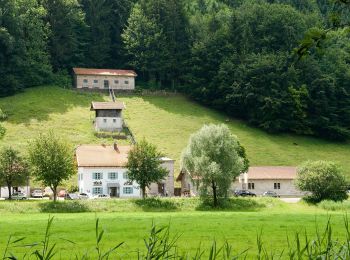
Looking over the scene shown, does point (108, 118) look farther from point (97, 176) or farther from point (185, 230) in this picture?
point (185, 230)

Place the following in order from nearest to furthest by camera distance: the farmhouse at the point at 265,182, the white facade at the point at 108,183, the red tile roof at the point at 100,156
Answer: the white facade at the point at 108,183 → the red tile roof at the point at 100,156 → the farmhouse at the point at 265,182

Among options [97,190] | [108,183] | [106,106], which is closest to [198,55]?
[106,106]

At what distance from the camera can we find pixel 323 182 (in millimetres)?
61531

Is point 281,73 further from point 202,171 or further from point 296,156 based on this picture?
point 202,171

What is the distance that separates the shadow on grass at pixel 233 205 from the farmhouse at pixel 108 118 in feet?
113

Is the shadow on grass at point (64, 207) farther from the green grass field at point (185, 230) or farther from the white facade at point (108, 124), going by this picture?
the white facade at point (108, 124)

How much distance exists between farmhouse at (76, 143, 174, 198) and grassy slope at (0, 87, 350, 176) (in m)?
→ 7.68

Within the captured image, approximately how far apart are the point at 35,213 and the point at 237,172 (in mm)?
19480

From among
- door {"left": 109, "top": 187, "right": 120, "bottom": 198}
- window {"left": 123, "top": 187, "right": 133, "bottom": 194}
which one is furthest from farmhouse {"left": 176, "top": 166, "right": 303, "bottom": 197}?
door {"left": 109, "top": 187, "right": 120, "bottom": 198}

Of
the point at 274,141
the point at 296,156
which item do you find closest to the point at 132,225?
the point at 296,156

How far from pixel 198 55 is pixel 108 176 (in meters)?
45.1

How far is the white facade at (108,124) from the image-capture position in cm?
9194

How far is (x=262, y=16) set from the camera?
11738 cm

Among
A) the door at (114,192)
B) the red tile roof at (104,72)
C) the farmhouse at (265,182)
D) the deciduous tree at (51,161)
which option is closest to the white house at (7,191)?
the door at (114,192)
